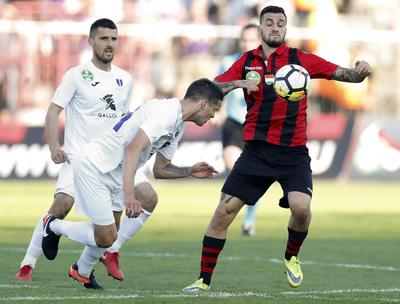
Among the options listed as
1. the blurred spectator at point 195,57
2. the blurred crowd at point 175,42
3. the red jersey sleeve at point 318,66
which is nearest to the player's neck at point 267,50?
the red jersey sleeve at point 318,66

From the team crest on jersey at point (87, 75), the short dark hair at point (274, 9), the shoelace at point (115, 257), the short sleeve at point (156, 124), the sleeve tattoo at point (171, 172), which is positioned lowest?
the shoelace at point (115, 257)

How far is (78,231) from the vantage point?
9.28m

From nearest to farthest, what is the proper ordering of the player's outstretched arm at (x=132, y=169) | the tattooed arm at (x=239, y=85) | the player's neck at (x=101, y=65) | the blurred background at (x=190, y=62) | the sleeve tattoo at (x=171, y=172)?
the player's outstretched arm at (x=132, y=169) → the tattooed arm at (x=239, y=85) → the sleeve tattoo at (x=171, y=172) → the player's neck at (x=101, y=65) → the blurred background at (x=190, y=62)

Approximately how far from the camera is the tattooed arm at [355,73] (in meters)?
9.23

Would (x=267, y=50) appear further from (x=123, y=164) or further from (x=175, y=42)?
(x=175, y=42)

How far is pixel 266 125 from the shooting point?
9.55 m

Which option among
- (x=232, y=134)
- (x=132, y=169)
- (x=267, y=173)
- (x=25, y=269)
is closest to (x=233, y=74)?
(x=267, y=173)

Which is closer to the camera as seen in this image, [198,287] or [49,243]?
[198,287]

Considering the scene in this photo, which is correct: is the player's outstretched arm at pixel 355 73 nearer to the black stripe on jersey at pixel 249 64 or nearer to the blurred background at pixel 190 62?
the black stripe on jersey at pixel 249 64

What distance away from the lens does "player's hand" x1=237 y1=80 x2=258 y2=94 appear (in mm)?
9016

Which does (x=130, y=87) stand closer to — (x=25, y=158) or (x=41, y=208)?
(x=41, y=208)

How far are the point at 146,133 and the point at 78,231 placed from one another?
1.37 m

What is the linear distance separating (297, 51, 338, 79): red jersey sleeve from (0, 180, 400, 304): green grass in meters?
1.79

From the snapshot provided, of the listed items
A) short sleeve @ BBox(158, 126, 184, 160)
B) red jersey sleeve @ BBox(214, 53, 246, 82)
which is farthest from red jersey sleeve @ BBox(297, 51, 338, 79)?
short sleeve @ BBox(158, 126, 184, 160)
